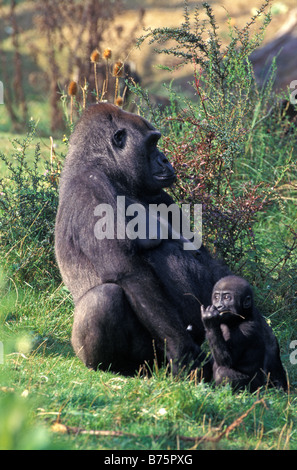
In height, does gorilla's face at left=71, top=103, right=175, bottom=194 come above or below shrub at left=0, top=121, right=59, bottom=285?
above

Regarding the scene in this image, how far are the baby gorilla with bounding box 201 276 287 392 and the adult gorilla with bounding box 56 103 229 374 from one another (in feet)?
0.63

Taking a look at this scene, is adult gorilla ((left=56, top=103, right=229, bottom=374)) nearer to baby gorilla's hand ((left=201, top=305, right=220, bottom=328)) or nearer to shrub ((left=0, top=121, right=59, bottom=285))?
baby gorilla's hand ((left=201, top=305, right=220, bottom=328))

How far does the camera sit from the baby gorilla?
368 cm

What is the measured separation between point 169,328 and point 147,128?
139 centimetres

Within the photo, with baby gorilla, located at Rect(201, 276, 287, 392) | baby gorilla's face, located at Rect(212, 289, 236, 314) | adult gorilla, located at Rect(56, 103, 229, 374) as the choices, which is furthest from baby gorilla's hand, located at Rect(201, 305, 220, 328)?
adult gorilla, located at Rect(56, 103, 229, 374)

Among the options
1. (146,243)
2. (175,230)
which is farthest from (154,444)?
(175,230)

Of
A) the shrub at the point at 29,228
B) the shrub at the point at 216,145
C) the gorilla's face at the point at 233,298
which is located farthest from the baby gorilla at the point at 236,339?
the shrub at the point at 29,228

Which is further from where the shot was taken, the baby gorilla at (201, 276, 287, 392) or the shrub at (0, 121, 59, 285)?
the shrub at (0, 121, 59, 285)

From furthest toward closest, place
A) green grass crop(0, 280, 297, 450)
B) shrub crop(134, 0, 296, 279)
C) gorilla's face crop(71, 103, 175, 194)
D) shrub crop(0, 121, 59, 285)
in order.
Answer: shrub crop(0, 121, 59, 285)
shrub crop(134, 0, 296, 279)
gorilla's face crop(71, 103, 175, 194)
green grass crop(0, 280, 297, 450)

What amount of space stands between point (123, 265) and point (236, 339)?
0.79 meters

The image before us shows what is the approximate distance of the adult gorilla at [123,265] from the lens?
3820mm

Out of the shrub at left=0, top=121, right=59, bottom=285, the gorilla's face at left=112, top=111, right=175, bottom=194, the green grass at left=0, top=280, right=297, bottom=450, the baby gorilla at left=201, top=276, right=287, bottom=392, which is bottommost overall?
the green grass at left=0, top=280, right=297, bottom=450

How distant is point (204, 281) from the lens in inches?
164
